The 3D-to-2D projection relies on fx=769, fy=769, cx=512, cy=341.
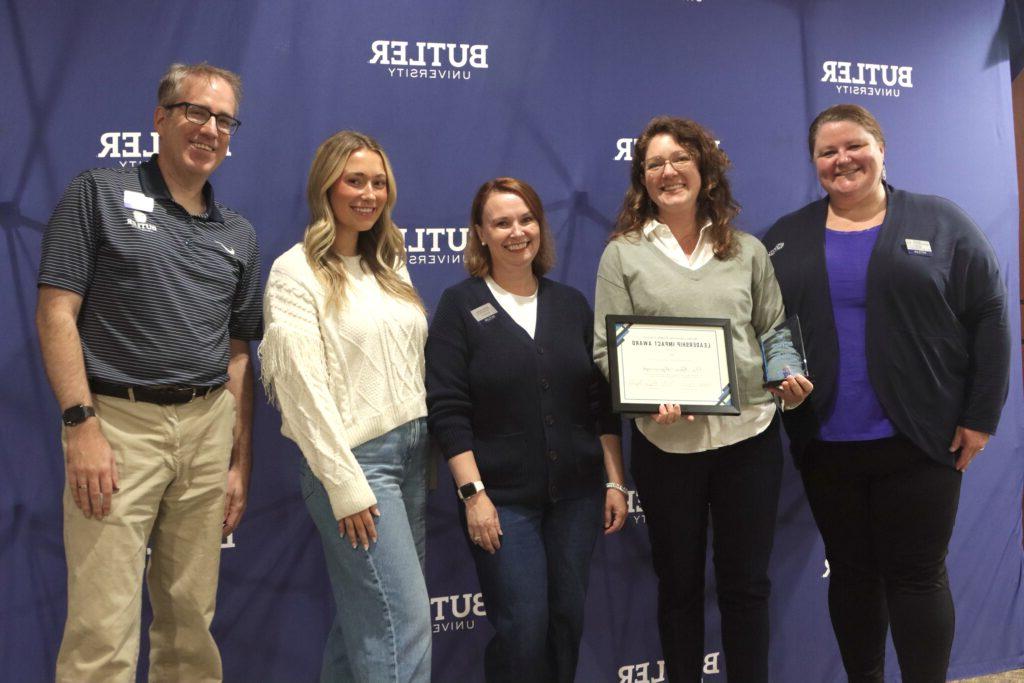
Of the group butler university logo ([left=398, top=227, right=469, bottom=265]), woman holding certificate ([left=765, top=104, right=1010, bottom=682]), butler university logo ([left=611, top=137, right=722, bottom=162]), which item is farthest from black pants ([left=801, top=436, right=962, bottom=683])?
butler university logo ([left=398, top=227, right=469, bottom=265])

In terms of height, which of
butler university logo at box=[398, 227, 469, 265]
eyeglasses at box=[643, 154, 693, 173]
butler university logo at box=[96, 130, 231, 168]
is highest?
butler university logo at box=[96, 130, 231, 168]

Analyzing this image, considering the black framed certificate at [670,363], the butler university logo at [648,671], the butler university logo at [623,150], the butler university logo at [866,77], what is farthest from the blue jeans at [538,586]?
the butler university logo at [866,77]

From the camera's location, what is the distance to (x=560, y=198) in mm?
2539

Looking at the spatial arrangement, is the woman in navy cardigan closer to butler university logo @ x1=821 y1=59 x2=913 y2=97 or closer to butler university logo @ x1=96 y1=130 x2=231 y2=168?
butler university logo @ x1=96 y1=130 x2=231 y2=168

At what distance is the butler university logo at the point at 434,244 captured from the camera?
2434mm

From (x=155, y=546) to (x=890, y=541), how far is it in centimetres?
188

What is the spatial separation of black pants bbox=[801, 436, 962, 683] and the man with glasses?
1620 mm

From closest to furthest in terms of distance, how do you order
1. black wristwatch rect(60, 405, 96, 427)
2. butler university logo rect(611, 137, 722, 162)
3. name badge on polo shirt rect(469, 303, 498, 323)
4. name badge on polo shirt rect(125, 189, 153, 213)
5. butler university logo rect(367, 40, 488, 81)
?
black wristwatch rect(60, 405, 96, 427)
name badge on polo shirt rect(125, 189, 153, 213)
name badge on polo shirt rect(469, 303, 498, 323)
butler university logo rect(367, 40, 488, 81)
butler university logo rect(611, 137, 722, 162)

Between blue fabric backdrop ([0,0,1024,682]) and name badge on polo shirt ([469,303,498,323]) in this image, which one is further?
blue fabric backdrop ([0,0,1024,682])

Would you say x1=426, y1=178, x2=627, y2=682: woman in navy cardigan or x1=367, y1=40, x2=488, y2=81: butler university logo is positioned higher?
x1=367, y1=40, x2=488, y2=81: butler university logo

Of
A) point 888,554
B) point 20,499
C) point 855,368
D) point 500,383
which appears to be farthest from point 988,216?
point 20,499

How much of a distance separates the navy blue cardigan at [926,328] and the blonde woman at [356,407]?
1091 mm

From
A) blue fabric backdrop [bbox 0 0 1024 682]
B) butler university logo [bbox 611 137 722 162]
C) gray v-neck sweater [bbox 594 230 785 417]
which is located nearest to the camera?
gray v-neck sweater [bbox 594 230 785 417]

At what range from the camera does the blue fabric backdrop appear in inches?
87.7
